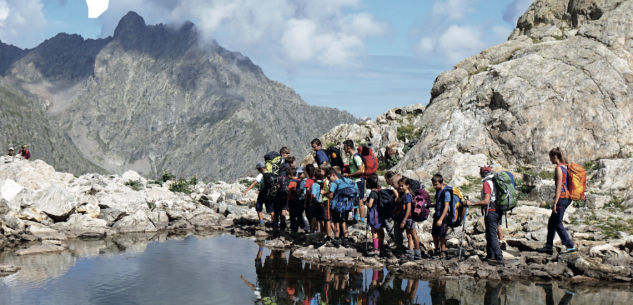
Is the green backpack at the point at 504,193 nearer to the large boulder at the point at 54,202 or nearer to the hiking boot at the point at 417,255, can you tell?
the hiking boot at the point at 417,255

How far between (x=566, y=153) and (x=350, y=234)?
1258 cm

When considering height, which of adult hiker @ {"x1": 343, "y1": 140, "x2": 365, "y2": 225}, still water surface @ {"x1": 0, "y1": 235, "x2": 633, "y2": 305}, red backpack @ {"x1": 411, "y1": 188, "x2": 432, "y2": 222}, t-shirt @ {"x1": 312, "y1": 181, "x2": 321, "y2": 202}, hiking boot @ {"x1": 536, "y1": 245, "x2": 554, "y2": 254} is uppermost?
adult hiker @ {"x1": 343, "y1": 140, "x2": 365, "y2": 225}

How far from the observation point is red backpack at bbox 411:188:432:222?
12.6 metres

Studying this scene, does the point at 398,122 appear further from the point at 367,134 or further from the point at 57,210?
the point at 57,210

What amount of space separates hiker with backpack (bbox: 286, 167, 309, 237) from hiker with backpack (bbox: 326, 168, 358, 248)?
7.90ft

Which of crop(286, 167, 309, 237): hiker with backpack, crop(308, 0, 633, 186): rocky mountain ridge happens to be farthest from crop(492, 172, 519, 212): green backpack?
crop(308, 0, 633, 186): rocky mountain ridge

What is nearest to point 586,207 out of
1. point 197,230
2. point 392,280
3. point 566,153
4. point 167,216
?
point 566,153

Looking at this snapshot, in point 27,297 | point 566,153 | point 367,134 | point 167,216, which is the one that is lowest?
point 27,297

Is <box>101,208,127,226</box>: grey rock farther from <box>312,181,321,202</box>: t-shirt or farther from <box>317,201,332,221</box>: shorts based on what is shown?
<box>317,201,332,221</box>: shorts

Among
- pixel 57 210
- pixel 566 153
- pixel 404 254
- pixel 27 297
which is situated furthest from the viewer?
pixel 566 153

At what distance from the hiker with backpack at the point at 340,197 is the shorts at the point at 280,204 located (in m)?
3.49

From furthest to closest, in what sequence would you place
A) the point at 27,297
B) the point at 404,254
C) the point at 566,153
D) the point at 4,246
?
the point at 566,153
the point at 4,246
the point at 404,254
the point at 27,297

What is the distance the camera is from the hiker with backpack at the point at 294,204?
1638cm

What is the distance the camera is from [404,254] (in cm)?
1328
